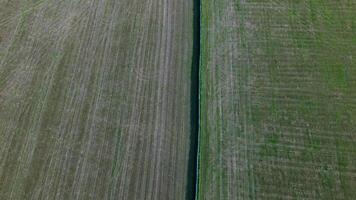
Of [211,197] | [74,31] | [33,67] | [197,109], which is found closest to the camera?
[211,197]

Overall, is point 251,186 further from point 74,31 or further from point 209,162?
point 74,31

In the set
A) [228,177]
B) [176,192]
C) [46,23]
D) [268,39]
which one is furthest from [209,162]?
[46,23]

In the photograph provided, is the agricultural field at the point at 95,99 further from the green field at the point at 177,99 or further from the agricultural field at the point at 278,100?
the agricultural field at the point at 278,100

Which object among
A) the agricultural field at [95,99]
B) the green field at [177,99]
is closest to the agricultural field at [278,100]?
the green field at [177,99]

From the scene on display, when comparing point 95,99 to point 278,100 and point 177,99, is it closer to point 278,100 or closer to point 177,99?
point 177,99

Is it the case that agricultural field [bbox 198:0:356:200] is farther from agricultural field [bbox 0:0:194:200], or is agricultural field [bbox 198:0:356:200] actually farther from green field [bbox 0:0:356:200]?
agricultural field [bbox 0:0:194:200]

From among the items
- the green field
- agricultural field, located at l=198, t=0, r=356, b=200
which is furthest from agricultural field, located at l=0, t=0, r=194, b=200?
agricultural field, located at l=198, t=0, r=356, b=200

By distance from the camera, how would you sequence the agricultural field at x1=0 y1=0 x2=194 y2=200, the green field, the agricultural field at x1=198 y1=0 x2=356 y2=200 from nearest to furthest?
the agricultural field at x1=198 y1=0 x2=356 y2=200, the green field, the agricultural field at x1=0 y1=0 x2=194 y2=200
